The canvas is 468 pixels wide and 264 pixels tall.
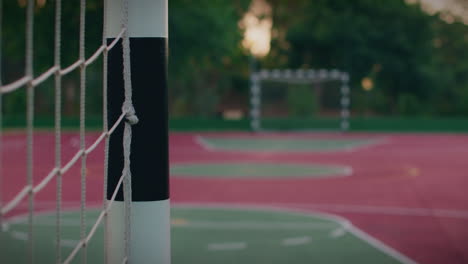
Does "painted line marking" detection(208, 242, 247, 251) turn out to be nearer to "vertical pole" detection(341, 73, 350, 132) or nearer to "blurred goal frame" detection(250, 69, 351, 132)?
"blurred goal frame" detection(250, 69, 351, 132)

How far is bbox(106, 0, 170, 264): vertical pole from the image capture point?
8.40 feet

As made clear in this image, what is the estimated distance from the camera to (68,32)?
2511 cm

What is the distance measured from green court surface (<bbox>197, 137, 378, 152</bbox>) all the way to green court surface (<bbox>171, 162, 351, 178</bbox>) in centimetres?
496

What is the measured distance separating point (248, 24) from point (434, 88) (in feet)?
29.2

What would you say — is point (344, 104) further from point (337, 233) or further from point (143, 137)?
point (143, 137)

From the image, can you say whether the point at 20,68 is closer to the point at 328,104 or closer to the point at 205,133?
the point at 205,133

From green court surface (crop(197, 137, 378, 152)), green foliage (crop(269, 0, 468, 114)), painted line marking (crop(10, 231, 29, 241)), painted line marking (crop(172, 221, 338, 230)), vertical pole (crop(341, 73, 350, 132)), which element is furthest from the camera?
green foliage (crop(269, 0, 468, 114))

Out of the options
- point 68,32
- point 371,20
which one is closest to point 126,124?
point 68,32

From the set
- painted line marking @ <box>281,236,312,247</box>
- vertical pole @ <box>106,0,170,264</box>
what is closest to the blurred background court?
painted line marking @ <box>281,236,312,247</box>

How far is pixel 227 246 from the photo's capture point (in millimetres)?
7582

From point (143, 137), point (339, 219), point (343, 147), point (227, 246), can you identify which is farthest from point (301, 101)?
point (143, 137)

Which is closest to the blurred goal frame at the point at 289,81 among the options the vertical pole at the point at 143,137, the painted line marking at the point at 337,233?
the painted line marking at the point at 337,233

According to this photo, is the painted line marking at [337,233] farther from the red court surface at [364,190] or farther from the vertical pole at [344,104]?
the vertical pole at [344,104]

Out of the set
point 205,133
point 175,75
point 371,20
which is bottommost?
point 205,133
